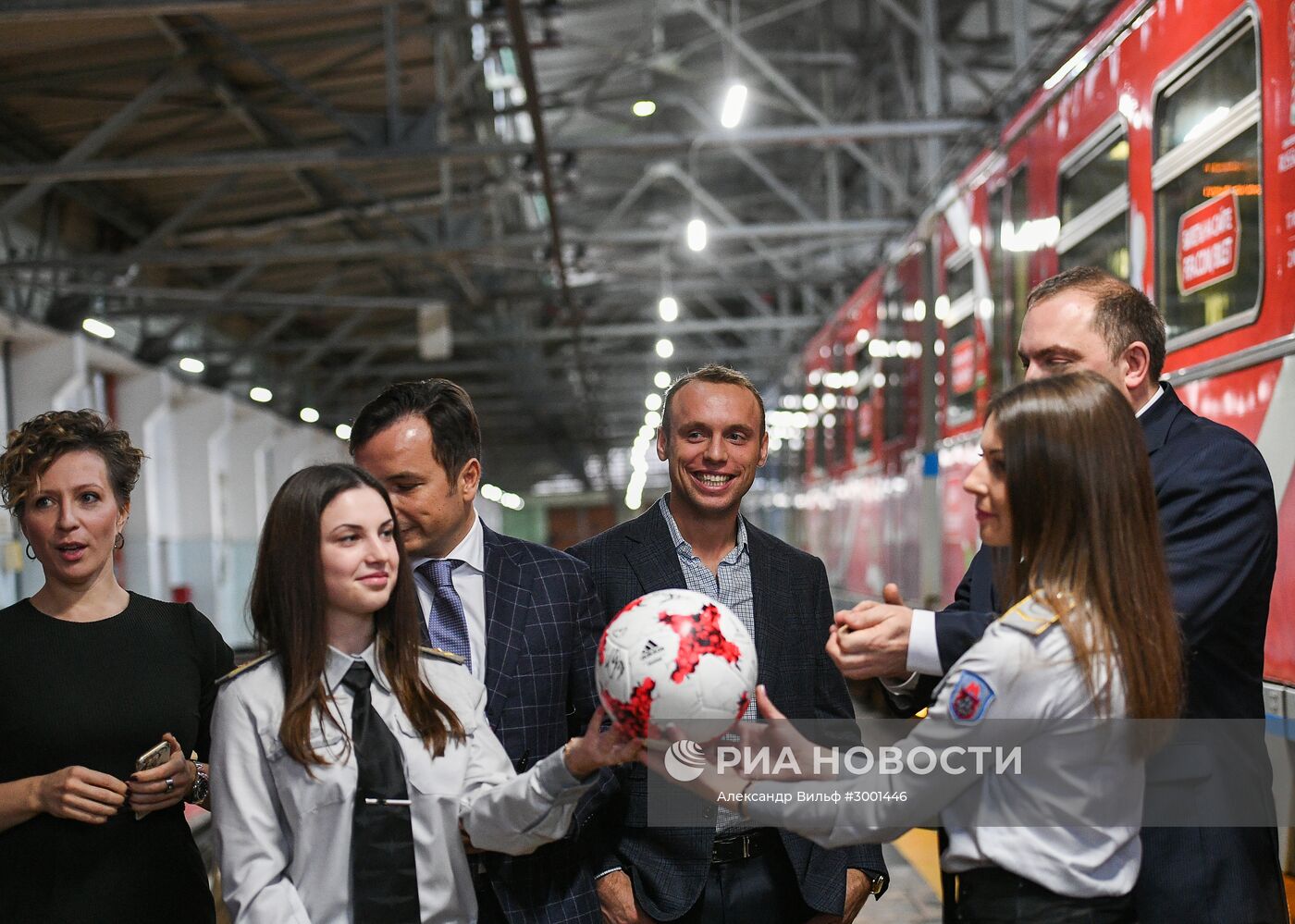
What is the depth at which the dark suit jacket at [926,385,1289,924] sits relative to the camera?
2188 millimetres

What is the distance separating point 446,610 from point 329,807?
0.66 m

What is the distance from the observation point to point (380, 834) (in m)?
2.19

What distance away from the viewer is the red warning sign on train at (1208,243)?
3602 mm

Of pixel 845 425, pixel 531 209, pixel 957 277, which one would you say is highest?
pixel 531 209

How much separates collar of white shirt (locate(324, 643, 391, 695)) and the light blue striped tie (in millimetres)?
411

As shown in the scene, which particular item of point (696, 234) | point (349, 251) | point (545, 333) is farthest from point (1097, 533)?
point (545, 333)

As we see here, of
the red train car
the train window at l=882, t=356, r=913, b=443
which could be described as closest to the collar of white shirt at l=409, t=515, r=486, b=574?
the red train car

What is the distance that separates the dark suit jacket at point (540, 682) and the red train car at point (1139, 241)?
1.78 m

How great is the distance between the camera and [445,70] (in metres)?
11.1

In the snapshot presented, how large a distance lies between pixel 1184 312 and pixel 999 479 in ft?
7.12

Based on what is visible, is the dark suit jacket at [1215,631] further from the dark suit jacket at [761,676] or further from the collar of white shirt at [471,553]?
the collar of white shirt at [471,553]

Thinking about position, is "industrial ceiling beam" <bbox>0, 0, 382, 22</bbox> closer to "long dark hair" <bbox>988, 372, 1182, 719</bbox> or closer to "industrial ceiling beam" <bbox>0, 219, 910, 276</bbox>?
"industrial ceiling beam" <bbox>0, 219, 910, 276</bbox>

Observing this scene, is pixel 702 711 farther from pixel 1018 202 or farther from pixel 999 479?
pixel 1018 202

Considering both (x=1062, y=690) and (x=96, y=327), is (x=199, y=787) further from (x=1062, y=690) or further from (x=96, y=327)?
(x=96, y=327)
